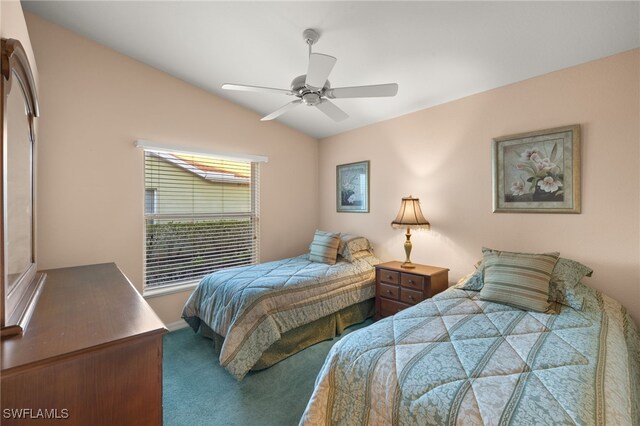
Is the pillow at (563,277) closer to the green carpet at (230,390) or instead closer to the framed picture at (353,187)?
the green carpet at (230,390)

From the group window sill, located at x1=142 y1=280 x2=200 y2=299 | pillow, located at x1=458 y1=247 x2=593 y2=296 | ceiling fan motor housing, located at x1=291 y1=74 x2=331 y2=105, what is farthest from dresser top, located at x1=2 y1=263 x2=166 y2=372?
pillow, located at x1=458 y1=247 x2=593 y2=296

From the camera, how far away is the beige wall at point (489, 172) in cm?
206

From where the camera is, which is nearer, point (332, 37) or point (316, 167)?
point (332, 37)

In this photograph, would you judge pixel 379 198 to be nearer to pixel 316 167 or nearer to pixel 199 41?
pixel 316 167

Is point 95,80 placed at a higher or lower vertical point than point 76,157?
higher

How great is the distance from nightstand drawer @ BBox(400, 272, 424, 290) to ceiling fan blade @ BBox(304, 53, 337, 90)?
1.98 m

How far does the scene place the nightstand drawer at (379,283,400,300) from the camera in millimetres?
2963

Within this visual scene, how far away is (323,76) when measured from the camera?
181 centimetres

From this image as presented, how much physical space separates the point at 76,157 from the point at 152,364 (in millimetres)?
2494

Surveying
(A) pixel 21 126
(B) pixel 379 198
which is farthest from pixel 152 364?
(B) pixel 379 198

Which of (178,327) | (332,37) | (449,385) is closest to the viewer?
(449,385)

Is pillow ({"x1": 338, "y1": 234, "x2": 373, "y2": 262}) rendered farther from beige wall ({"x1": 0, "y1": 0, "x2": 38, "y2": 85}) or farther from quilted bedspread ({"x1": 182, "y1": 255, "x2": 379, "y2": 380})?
beige wall ({"x1": 0, "y1": 0, "x2": 38, "y2": 85})

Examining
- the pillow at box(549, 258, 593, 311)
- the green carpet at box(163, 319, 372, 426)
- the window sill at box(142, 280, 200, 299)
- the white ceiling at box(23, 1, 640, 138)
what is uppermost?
the white ceiling at box(23, 1, 640, 138)

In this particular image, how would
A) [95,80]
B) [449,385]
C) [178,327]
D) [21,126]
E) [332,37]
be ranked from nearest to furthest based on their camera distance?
1. [449,385]
2. [21,126]
3. [332,37]
4. [95,80]
5. [178,327]
